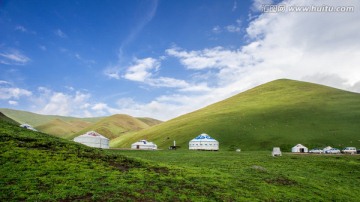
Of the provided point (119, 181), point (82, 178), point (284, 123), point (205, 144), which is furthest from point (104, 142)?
point (119, 181)

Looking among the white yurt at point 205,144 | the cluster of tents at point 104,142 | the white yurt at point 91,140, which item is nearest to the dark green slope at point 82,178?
the white yurt at point 91,140

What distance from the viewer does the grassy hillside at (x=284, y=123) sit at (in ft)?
302

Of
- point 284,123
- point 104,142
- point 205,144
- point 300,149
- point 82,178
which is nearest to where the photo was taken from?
point 82,178

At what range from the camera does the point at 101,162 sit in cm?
2708

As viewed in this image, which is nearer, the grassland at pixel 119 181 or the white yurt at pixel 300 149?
the grassland at pixel 119 181

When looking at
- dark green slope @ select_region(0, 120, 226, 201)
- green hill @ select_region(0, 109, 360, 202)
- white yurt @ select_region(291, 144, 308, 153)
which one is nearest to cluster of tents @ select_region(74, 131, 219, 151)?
white yurt @ select_region(291, 144, 308, 153)

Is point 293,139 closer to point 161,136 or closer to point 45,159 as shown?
point 161,136

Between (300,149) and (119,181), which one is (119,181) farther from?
(300,149)

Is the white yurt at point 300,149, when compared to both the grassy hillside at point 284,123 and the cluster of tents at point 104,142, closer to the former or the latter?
the grassy hillside at point 284,123

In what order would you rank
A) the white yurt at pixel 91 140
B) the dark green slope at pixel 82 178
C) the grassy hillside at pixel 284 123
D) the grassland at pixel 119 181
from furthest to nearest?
the grassy hillside at pixel 284 123 < the white yurt at pixel 91 140 < the grassland at pixel 119 181 < the dark green slope at pixel 82 178

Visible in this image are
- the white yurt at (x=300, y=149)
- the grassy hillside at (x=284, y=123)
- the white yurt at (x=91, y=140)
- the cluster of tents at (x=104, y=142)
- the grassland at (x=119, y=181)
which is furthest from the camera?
the grassy hillside at (x=284, y=123)

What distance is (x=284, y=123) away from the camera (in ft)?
359

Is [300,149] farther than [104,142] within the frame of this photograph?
No

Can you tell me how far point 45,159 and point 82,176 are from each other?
198 inches
